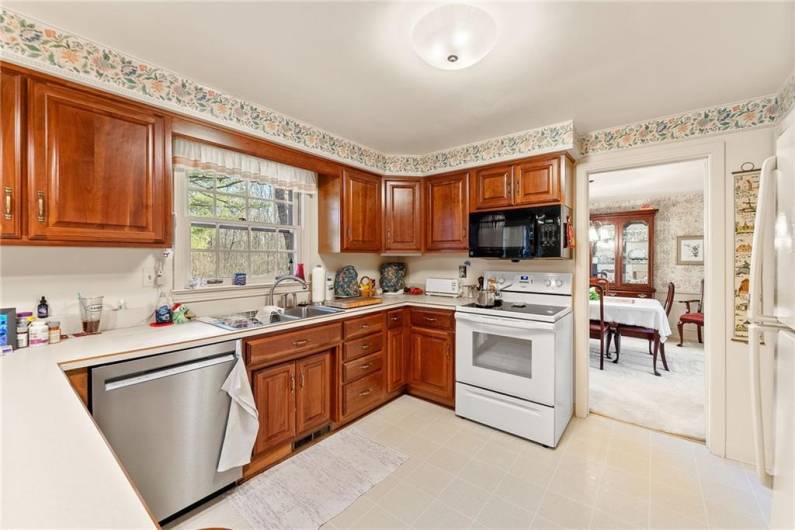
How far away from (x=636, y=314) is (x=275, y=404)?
4125mm

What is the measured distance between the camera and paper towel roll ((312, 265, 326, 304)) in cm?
291

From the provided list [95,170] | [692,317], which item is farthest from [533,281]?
[692,317]

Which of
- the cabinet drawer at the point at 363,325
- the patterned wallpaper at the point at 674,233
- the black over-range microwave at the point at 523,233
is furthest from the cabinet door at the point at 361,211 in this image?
the patterned wallpaper at the point at 674,233

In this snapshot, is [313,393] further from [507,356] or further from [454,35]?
[454,35]

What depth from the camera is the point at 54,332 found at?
5.34 feet

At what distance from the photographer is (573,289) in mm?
2811

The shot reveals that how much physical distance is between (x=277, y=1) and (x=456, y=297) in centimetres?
267

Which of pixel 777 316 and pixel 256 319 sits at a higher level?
pixel 777 316

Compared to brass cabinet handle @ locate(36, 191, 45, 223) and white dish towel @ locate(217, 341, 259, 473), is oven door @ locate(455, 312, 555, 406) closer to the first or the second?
white dish towel @ locate(217, 341, 259, 473)

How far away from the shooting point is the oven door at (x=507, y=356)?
2.31 metres

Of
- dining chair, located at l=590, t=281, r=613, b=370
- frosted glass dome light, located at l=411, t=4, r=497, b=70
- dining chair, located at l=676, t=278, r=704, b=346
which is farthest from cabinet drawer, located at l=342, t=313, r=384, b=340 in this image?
dining chair, located at l=676, t=278, r=704, b=346

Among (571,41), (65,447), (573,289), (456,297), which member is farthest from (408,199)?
(65,447)

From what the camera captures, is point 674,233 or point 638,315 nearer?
point 638,315

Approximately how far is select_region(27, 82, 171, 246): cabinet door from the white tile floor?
1.56 meters
